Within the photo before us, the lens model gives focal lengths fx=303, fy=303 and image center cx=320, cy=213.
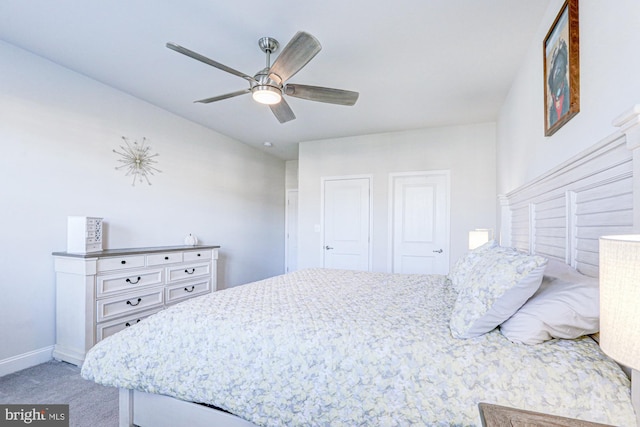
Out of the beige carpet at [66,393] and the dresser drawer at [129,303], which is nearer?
the beige carpet at [66,393]

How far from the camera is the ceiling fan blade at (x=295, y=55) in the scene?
167 centimetres

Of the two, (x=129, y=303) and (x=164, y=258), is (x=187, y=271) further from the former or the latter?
(x=129, y=303)

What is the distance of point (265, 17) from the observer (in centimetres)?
199

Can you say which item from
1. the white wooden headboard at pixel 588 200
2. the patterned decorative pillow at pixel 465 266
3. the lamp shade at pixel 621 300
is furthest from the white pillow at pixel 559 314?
the patterned decorative pillow at pixel 465 266

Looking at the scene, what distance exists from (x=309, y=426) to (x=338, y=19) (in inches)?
90.4

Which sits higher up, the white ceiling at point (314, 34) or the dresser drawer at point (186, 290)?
the white ceiling at point (314, 34)

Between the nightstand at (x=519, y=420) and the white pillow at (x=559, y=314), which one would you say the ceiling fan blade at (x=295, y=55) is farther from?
the nightstand at (x=519, y=420)

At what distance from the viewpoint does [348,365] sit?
47.3 inches

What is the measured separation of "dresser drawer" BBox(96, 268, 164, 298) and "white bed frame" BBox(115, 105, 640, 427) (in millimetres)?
1317

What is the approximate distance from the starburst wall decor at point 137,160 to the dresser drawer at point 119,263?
927 millimetres

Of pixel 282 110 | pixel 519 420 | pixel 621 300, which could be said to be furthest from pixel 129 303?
pixel 621 300

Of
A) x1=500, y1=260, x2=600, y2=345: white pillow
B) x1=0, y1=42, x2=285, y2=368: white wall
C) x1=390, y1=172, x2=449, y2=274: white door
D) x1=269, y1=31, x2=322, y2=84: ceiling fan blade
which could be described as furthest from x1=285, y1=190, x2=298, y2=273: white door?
x1=500, y1=260, x2=600, y2=345: white pillow

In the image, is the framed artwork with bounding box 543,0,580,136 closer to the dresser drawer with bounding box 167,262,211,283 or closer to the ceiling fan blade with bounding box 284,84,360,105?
the ceiling fan blade with bounding box 284,84,360,105

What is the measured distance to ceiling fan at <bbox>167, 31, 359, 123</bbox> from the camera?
5.64 ft
